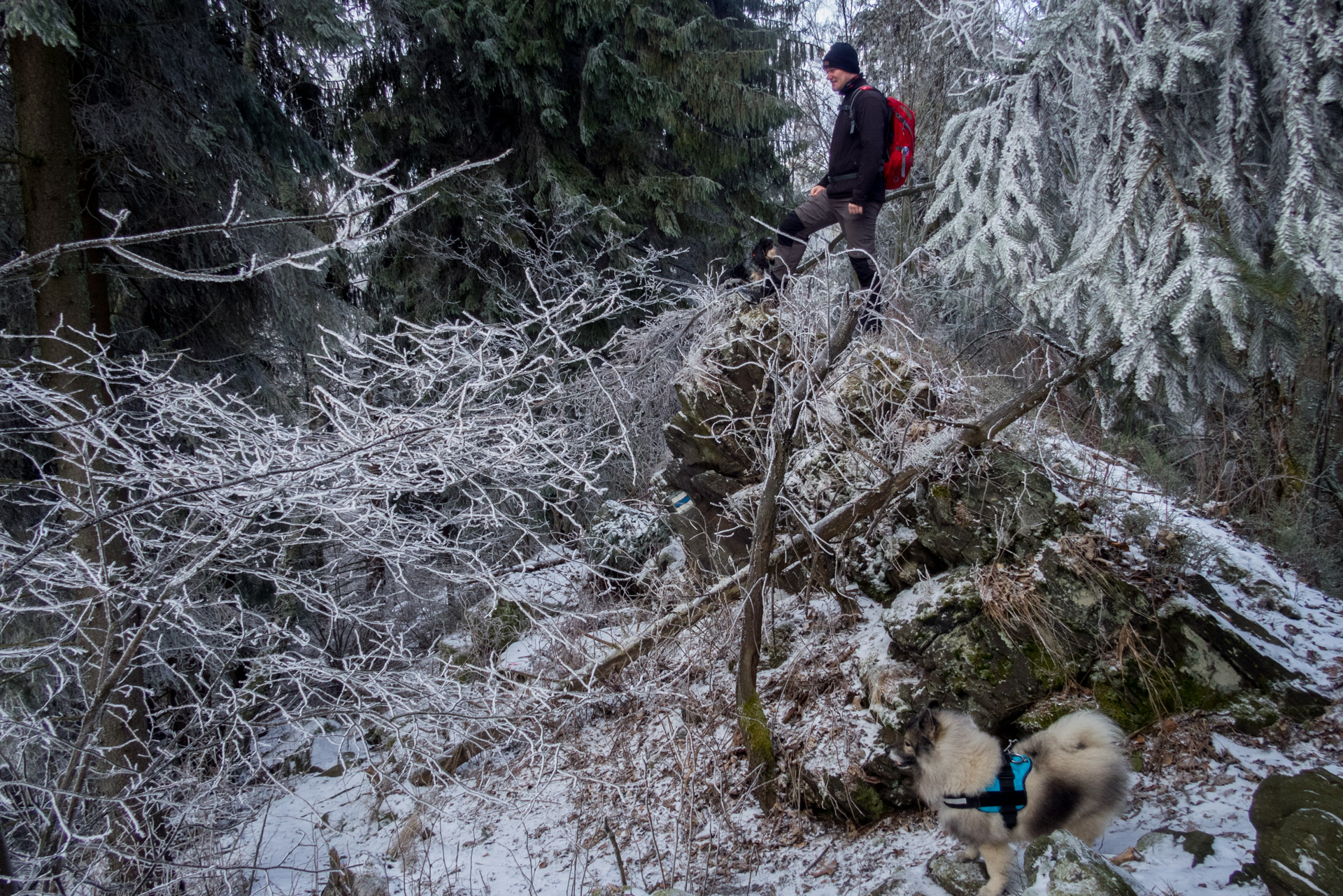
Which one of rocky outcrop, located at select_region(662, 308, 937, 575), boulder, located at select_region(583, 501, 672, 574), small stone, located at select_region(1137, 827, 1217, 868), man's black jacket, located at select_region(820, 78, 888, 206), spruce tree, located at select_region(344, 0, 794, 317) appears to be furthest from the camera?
spruce tree, located at select_region(344, 0, 794, 317)

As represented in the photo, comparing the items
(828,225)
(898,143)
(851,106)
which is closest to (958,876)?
(828,225)

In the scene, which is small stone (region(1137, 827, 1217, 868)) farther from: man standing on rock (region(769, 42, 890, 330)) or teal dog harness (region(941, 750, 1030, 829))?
man standing on rock (region(769, 42, 890, 330))

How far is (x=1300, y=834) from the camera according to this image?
2637 mm

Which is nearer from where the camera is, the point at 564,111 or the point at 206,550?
the point at 206,550

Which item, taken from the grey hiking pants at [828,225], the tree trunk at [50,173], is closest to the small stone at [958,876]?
the grey hiking pants at [828,225]

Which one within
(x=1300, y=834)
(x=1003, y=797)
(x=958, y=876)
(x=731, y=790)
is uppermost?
(x=1300, y=834)

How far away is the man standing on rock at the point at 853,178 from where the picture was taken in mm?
4332

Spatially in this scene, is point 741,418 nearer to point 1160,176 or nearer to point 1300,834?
point 1160,176

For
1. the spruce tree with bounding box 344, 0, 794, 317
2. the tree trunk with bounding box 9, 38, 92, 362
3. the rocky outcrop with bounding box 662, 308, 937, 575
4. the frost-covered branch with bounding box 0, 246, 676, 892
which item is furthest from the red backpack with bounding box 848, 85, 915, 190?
the tree trunk with bounding box 9, 38, 92, 362

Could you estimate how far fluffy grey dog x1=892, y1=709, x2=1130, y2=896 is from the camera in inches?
115

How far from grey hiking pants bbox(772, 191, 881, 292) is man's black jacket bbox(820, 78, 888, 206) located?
8cm

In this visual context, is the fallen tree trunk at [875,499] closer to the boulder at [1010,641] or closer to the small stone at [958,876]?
the boulder at [1010,641]

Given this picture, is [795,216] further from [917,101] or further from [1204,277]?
[917,101]

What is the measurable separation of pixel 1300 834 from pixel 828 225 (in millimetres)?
4156
